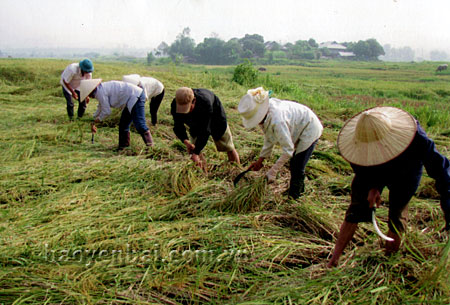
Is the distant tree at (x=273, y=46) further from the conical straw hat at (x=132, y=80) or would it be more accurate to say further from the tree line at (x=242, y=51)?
the conical straw hat at (x=132, y=80)

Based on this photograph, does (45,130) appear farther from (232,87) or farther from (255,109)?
(232,87)

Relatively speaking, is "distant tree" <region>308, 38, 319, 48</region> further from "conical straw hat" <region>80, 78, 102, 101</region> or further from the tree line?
"conical straw hat" <region>80, 78, 102, 101</region>

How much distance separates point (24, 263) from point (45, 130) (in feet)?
10.9

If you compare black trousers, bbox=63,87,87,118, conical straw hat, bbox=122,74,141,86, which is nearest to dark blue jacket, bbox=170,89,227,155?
conical straw hat, bbox=122,74,141,86

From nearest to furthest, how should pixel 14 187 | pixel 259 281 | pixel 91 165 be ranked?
pixel 259 281 < pixel 14 187 < pixel 91 165

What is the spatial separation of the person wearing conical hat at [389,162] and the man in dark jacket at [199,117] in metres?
1.51

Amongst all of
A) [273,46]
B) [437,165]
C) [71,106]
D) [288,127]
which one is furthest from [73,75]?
[273,46]

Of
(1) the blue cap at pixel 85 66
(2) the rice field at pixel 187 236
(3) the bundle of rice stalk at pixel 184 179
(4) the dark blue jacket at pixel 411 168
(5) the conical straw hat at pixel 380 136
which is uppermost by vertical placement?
(1) the blue cap at pixel 85 66

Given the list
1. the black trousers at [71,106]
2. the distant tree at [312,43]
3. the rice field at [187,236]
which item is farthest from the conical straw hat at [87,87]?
the distant tree at [312,43]

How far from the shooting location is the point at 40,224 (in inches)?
96.2

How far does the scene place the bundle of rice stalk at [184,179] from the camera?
297cm

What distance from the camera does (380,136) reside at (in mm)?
1586

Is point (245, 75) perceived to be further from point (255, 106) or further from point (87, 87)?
point (255, 106)

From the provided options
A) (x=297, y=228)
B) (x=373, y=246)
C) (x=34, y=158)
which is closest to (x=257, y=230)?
(x=297, y=228)
